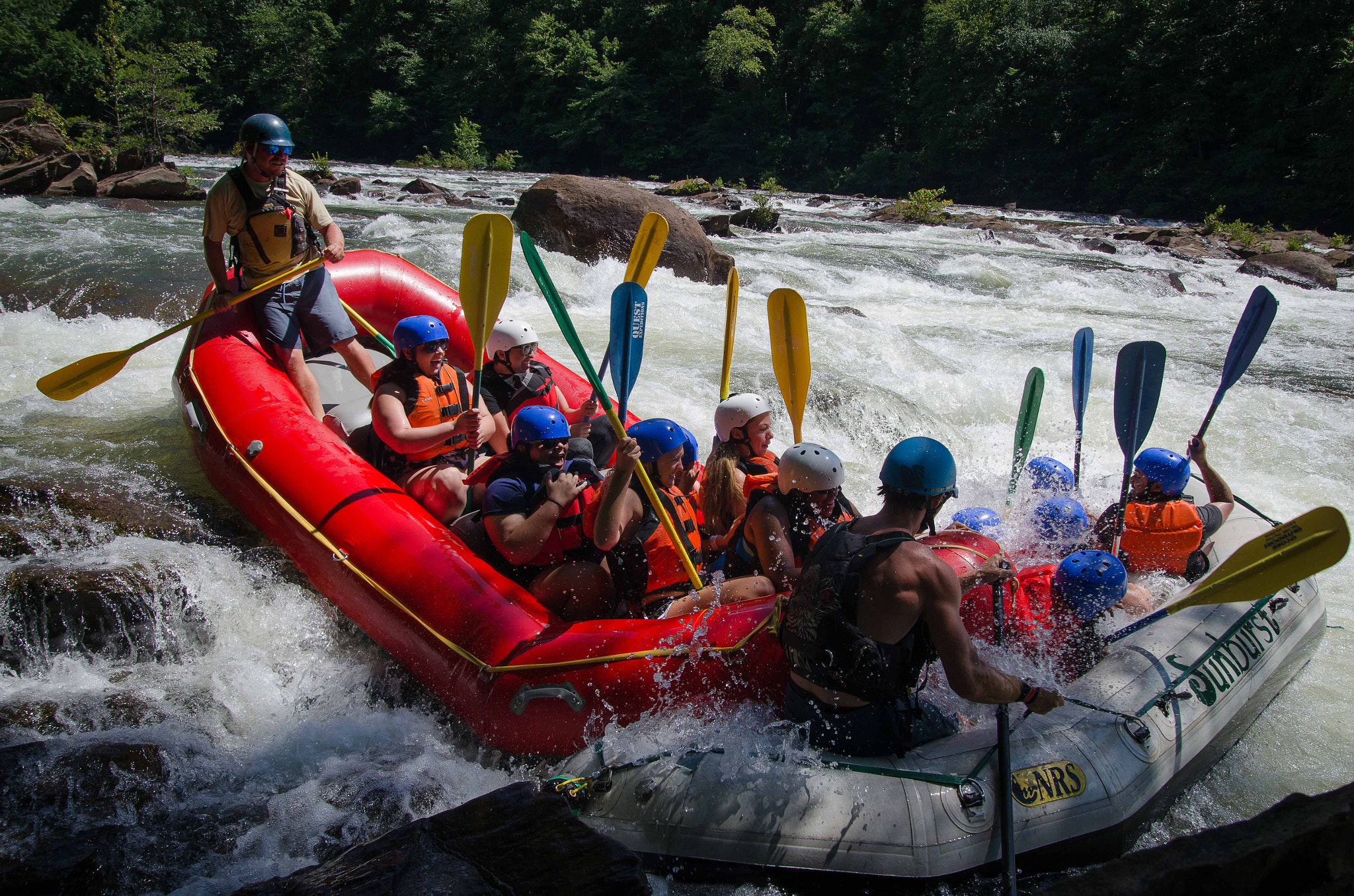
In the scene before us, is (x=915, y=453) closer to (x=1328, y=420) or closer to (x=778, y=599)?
(x=778, y=599)

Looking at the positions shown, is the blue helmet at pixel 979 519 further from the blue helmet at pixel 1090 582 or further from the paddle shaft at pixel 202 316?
the paddle shaft at pixel 202 316

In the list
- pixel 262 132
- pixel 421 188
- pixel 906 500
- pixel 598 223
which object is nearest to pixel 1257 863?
pixel 906 500

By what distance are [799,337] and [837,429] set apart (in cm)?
205

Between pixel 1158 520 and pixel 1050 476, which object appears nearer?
pixel 1158 520

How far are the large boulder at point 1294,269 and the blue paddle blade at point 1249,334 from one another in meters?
10.9

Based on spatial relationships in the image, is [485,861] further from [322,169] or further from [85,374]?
[322,169]

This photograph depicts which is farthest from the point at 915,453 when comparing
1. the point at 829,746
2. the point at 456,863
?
the point at 456,863

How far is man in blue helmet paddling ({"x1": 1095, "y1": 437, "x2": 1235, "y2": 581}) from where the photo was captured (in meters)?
3.28

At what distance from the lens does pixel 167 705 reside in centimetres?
301

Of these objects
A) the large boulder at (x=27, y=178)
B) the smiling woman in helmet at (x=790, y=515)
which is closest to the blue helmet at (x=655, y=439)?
the smiling woman in helmet at (x=790, y=515)

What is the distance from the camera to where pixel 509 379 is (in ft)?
12.7

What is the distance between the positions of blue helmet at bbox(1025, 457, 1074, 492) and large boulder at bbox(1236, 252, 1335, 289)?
11216mm

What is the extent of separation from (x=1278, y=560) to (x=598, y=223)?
7.71 meters

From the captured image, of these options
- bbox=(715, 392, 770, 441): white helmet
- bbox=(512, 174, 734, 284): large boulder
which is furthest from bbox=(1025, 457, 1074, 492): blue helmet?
bbox=(512, 174, 734, 284): large boulder
